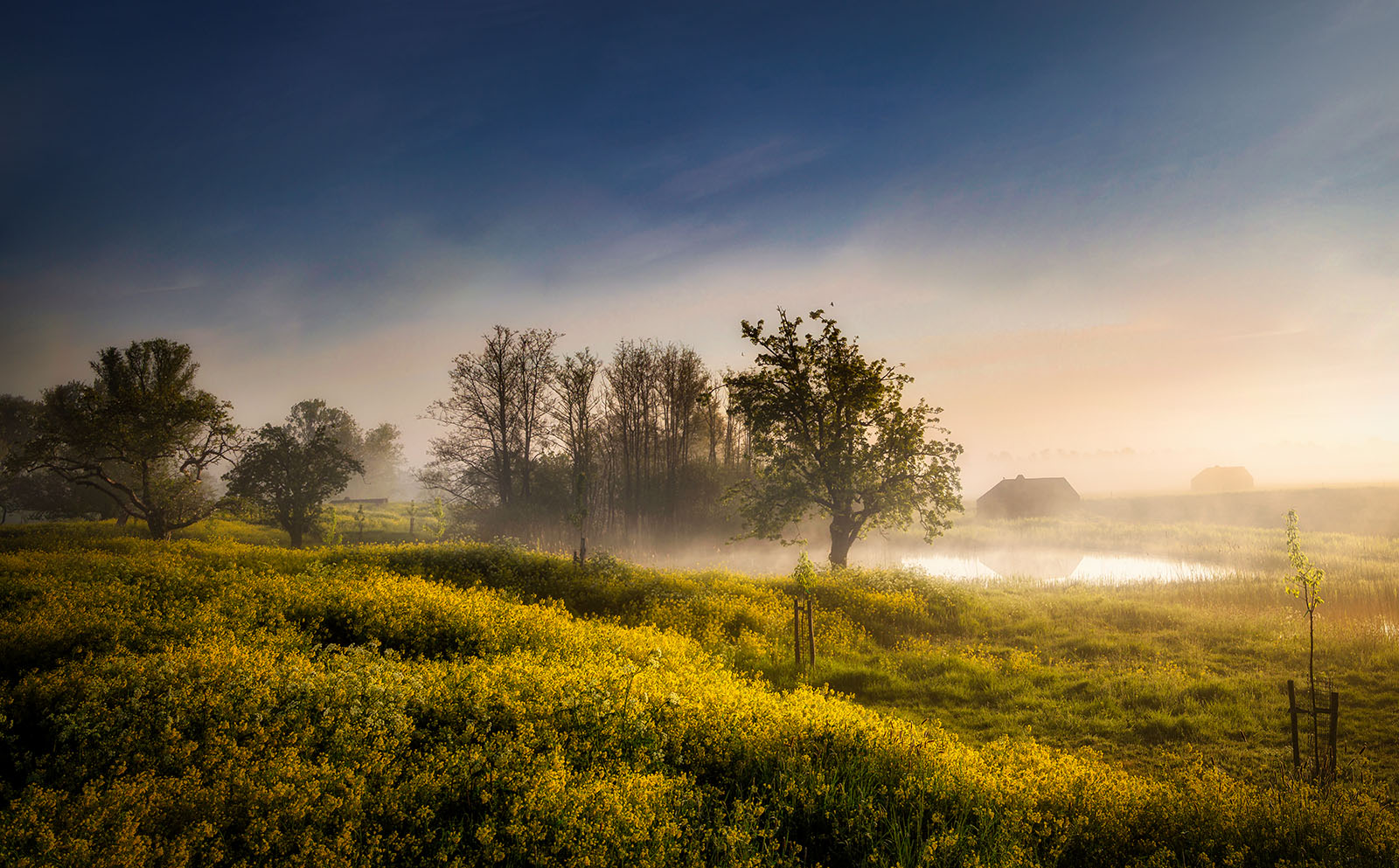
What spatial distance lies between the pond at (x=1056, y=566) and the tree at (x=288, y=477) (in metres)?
31.3

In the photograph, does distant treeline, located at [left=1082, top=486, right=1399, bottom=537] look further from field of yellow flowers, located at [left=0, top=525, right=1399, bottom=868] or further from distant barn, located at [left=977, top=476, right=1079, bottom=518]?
field of yellow flowers, located at [left=0, top=525, right=1399, bottom=868]

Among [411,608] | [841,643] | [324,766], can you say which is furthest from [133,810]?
[841,643]

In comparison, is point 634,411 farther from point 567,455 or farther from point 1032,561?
point 1032,561

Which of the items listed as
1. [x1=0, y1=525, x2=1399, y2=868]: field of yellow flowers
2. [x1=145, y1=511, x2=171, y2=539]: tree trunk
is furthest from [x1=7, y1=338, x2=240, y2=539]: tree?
[x1=0, y1=525, x2=1399, y2=868]: field of yellow flowers

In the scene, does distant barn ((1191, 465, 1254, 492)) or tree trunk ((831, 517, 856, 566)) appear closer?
tree trunk ((831, 517, 856, 566))

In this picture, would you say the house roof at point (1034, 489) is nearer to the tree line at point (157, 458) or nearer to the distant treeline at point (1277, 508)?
the distant treeline at point (1277, 508)

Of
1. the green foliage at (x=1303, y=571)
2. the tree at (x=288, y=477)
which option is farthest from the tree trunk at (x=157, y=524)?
the green foliage at (x=1303, y=571)

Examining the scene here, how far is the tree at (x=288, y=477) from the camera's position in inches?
1155

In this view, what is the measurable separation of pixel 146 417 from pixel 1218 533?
66.9 meters

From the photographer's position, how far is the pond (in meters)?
30.1

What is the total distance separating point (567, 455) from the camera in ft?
139

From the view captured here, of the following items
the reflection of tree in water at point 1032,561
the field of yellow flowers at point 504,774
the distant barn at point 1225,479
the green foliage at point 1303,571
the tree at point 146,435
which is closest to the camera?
the field of yellow flowers at point 504,774

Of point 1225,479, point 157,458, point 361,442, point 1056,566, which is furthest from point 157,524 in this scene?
point 1225,479

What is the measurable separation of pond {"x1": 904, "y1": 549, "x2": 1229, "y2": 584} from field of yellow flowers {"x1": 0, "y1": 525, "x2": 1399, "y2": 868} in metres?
23.6
